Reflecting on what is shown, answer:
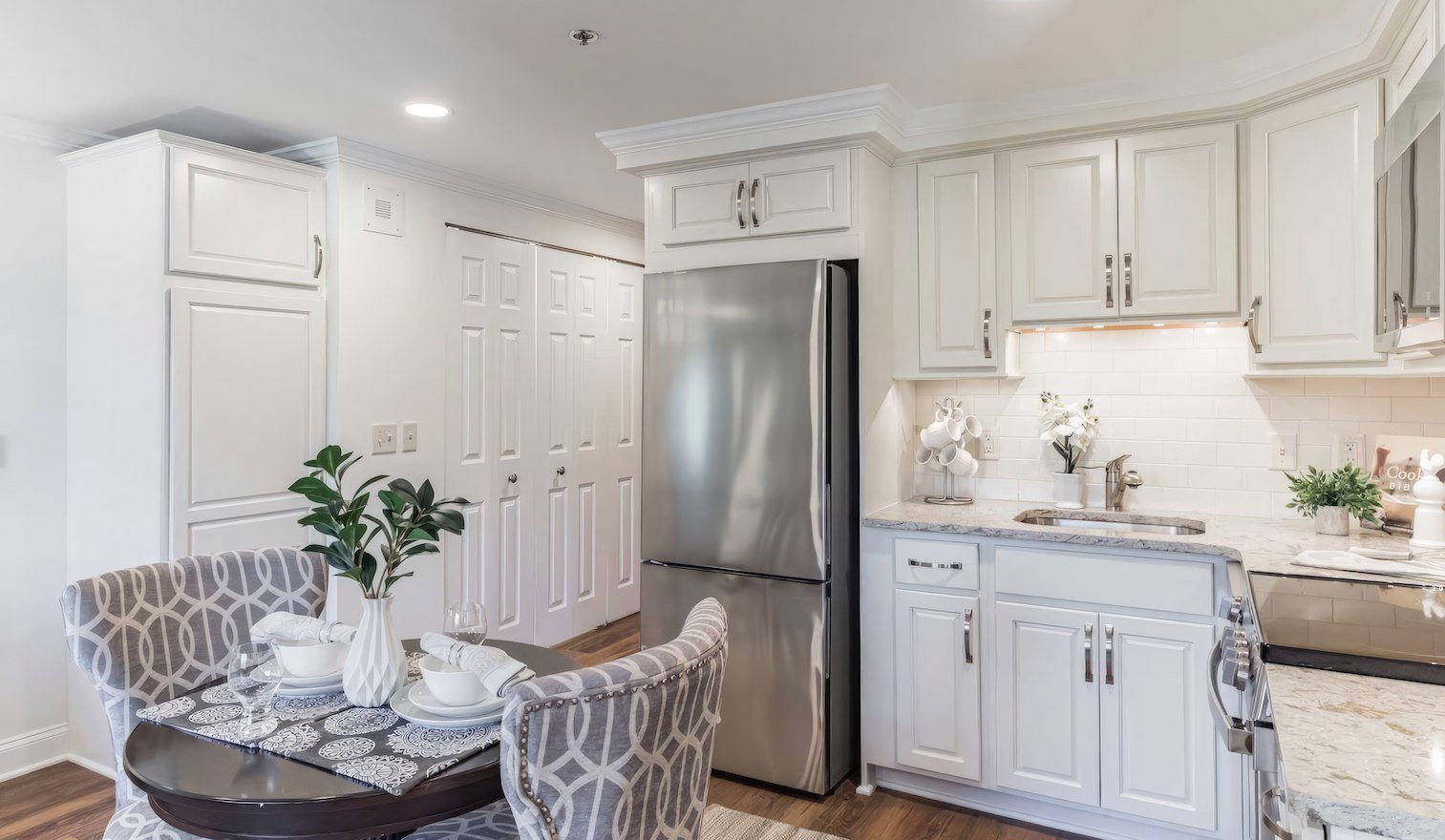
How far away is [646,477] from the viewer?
9.98 ft

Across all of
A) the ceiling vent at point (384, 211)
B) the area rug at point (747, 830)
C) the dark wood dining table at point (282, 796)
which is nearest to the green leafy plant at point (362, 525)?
the dark wood dining table at point (282, 796)

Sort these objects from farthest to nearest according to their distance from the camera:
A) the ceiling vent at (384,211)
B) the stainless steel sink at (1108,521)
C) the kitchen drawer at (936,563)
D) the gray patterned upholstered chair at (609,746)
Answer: the ceiling vent at (384,211) → the stainless steel sink at (1108,521) → the kitchen drawer at (936,563) → the gray patterned upholstered chair at (609,746)

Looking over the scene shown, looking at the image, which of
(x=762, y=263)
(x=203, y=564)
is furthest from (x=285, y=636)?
(x=762, y=263)

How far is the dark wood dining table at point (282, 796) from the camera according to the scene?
1292mm

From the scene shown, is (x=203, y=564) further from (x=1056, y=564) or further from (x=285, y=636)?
(x=1056, y=564)

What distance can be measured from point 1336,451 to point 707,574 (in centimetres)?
205

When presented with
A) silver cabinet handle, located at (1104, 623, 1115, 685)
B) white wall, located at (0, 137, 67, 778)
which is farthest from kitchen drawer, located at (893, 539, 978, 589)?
white wall, located at (0, 137, 67, 778)

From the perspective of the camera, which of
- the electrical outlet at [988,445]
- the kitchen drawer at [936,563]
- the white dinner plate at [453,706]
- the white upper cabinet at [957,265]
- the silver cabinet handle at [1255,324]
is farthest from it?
the electrical outlet at [988,445]

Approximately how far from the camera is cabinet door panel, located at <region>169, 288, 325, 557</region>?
9.30 feet

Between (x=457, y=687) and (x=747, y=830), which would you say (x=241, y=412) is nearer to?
(x=457, y=687)

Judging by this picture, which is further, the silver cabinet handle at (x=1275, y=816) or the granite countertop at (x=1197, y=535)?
the granite countertop at (x=1197, y=535)

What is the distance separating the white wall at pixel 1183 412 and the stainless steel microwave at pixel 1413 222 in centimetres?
88

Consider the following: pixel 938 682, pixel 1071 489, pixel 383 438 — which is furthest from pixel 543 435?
pixel 1071 489

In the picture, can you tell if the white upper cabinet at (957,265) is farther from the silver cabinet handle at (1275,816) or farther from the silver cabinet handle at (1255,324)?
the silver cabinet handle at (1275,816)
